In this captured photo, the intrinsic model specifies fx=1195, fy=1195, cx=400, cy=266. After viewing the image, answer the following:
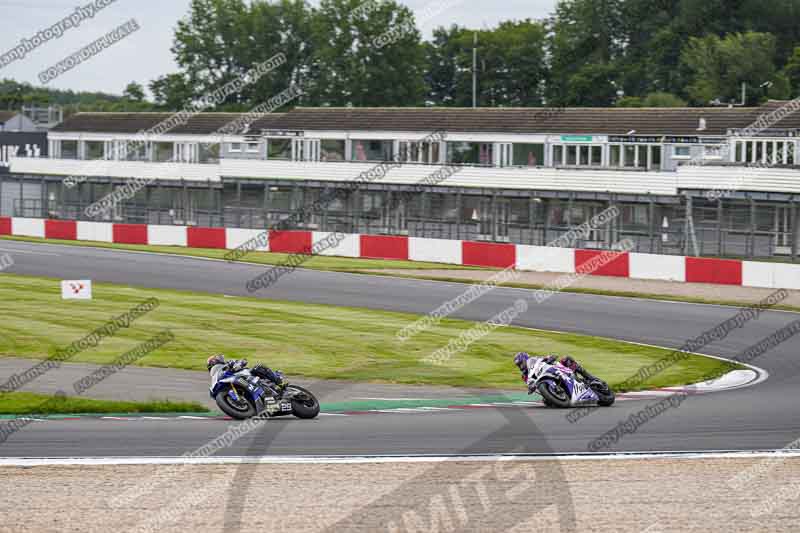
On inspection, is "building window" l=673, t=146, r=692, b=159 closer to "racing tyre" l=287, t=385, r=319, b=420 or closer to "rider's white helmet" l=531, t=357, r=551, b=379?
"rider's white helmet" l=531, t=357, r=551, b=379

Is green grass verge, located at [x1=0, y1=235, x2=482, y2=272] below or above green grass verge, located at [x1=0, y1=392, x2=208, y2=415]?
below

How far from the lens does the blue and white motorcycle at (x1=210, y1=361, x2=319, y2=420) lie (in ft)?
55.9

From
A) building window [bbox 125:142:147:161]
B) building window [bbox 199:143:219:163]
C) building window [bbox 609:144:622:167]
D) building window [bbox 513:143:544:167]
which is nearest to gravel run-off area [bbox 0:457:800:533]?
building window [bbox 609:144:622:167]

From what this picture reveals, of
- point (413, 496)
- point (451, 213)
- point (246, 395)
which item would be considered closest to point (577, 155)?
point (451, 213)

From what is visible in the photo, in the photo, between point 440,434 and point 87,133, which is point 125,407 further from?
point 87,133

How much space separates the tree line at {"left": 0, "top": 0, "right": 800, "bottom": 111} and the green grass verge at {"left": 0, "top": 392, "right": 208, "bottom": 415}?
75.8 m

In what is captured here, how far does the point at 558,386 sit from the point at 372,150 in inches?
1871

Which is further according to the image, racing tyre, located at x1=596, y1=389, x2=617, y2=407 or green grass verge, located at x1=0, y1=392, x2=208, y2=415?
racing tyre, located at x1=596, y1=389, x2=617, y2=407

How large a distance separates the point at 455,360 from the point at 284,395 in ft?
23.4

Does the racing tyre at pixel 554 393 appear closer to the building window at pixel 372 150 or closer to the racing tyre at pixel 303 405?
the racing tyre at pixel 303 405

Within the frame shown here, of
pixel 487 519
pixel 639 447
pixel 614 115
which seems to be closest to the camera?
pixel 487 519

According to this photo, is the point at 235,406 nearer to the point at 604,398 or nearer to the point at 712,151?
the point at 604,398

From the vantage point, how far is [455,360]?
23812mm

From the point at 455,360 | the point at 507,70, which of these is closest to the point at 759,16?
the point at 507,70
